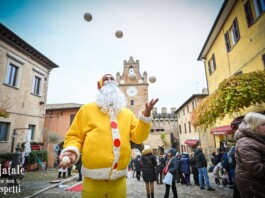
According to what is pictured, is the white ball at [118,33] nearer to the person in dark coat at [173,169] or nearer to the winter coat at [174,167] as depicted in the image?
the person in dark coat at [173,169]

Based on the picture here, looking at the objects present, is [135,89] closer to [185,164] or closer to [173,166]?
[185,164]

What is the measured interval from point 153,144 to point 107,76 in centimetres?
3619

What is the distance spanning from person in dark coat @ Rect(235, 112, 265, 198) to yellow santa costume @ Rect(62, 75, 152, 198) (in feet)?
4.62

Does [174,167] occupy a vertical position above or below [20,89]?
below

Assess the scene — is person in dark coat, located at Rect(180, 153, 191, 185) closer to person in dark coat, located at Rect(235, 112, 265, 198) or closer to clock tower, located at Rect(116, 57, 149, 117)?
person in dark coat, located at Rect(235, 112, 265, 198)

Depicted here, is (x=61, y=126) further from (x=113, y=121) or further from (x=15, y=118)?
(x=113, y=121)

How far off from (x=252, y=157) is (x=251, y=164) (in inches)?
3.7

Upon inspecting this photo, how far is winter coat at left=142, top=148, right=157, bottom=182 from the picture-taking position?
6234 millimetres

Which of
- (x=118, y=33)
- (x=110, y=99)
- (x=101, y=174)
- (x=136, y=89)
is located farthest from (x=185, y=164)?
(x=136, y=89)

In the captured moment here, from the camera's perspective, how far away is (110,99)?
2.47 metres

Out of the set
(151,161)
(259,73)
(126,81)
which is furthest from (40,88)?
(126,81)

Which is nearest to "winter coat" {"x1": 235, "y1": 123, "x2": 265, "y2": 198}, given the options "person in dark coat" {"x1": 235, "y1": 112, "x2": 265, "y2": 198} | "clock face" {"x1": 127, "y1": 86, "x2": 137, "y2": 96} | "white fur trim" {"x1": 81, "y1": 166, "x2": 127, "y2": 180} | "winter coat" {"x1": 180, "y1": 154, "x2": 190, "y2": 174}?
"person in dark coat" {"x1": 235, "y1": 112, "x2": 265, "y2": 198}

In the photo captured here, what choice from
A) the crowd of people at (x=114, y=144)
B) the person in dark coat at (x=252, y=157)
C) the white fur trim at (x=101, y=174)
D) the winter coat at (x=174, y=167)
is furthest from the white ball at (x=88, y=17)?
the person in dark coat at (x=252, y=157)

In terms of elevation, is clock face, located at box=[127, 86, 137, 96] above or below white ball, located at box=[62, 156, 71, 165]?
above
